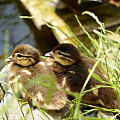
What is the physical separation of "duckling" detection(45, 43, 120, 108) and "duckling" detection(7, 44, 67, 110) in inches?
2.5

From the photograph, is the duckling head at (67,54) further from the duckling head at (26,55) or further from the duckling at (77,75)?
the duckling head at (26,55)

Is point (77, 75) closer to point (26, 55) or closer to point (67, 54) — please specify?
point (67, 54)

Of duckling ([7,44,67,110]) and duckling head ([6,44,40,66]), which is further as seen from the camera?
duckling head ([6,44,40,66])

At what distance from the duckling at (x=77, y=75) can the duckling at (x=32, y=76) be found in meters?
0.06

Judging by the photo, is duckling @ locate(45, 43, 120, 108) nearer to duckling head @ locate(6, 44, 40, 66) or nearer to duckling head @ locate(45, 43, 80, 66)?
duckling head @ locate(45, 43, 80, 66)

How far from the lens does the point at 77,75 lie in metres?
1.61

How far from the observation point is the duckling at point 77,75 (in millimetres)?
1565

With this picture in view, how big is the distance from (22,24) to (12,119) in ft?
5.19

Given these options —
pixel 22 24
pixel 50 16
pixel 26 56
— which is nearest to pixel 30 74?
pixel 26 56

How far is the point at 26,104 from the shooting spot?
1686mm

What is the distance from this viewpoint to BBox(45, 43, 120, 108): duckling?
1.57 meters

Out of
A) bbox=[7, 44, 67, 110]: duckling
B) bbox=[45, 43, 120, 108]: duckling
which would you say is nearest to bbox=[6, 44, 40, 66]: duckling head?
bbox=[7, 44, 67, 110]: duckling

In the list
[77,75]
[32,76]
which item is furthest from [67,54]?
[32,76]

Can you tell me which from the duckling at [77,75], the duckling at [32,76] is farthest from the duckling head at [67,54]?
the duckling at [32,76]
